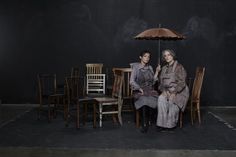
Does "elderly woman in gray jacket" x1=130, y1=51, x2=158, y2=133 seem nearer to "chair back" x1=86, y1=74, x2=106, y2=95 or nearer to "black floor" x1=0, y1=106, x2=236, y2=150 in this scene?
"black floor" x1=0, y1=106, x2=236, y2=150

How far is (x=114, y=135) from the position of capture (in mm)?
6246

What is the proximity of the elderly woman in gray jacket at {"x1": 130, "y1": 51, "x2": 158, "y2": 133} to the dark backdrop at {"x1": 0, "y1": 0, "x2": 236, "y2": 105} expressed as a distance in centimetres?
200

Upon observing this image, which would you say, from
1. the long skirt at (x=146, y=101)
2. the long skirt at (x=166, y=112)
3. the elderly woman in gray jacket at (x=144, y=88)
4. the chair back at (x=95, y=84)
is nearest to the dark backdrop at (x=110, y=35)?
the chair back at (x=95, y=84)

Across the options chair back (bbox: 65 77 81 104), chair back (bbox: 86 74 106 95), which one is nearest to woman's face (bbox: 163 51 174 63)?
chair back (bbox: 65 77 81 104)

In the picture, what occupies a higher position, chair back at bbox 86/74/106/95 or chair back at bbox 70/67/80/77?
chair back at bbox 70/67/80/77

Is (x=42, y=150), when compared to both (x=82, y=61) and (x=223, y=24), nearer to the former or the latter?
(x=82, y=61)

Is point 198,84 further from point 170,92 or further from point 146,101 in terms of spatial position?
point 146,101

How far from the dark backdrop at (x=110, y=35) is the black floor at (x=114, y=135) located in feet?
5.05

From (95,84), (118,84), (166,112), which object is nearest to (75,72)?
(95,84)

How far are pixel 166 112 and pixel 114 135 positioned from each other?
0.90 meters

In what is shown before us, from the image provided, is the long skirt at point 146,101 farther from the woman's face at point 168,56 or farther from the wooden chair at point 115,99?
the woman's face at point 168,56

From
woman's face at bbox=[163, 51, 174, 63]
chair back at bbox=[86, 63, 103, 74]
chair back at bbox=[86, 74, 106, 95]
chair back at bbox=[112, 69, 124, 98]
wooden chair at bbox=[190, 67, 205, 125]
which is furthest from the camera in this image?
chair back at bbox=[86, 63, 103, 74]

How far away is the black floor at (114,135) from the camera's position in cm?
561

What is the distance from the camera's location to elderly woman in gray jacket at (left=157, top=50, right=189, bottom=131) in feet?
21.5
